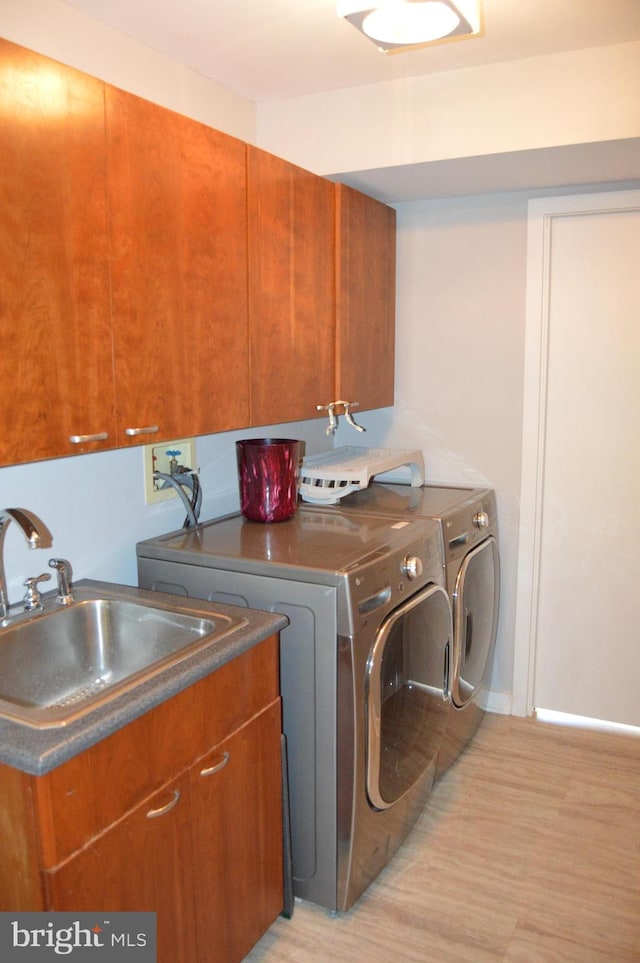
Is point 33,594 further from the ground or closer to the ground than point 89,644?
further from the ground

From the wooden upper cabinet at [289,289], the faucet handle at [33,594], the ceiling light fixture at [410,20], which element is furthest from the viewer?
the wooden upper cabinet at [289,289]

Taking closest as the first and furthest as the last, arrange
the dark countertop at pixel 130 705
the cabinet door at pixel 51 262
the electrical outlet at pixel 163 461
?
1. the dark countertop at pixel 130 705
2. the cabinet door at pixel 51 262
3. the electrical outlet at pixel 163 461

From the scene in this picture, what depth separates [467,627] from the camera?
8.40 feet

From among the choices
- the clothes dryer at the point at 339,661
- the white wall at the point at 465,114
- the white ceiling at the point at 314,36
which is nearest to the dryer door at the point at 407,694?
the clothes dryer at the point at 339,661

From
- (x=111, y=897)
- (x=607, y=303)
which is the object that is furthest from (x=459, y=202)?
(x=111, y=897)

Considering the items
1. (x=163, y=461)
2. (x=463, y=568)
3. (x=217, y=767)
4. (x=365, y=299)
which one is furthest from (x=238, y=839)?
(x=365, y=299)

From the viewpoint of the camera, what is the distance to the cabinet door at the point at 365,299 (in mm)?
2434

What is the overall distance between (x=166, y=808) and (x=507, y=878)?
119 centimetres

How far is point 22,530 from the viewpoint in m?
1.49

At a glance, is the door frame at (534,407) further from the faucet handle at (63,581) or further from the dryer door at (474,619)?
the faucet handle at (63,581)

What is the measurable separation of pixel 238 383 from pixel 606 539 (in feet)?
5.38

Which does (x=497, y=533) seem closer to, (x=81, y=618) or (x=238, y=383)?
(x=238, y=383)

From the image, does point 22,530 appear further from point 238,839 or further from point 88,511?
point 238,839

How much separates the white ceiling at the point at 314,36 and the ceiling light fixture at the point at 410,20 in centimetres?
19
